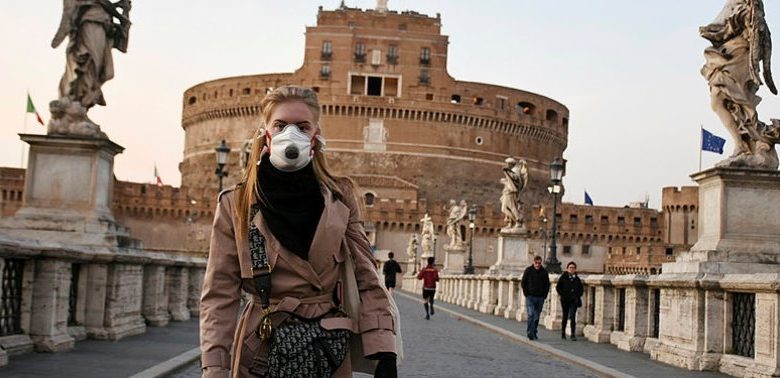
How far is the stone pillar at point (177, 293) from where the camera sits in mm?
12987

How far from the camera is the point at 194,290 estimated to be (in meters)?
15.1

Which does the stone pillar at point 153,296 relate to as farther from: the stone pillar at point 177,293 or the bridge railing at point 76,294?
the stone pillar at point 177,293

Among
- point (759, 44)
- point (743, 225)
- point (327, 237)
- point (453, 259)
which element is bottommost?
point (327, 237)

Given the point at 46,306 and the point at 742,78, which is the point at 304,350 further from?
the point at 742,78

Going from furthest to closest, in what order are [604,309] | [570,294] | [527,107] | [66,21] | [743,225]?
[527,107]
[570,294]
[604,309]
[66,21]
[743,225]

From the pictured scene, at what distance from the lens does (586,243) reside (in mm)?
74875

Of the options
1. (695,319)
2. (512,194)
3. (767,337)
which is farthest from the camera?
(512,194)

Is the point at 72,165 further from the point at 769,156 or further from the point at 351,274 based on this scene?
the point at 351,274

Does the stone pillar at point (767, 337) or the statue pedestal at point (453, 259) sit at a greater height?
the statue pedestal at point (453, 259)

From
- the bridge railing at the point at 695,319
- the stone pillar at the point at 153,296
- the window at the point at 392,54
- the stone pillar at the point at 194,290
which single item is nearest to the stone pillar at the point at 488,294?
the stone pillar at the point at 194,290

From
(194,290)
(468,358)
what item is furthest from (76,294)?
(194,290)

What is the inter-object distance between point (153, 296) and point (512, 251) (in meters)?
11.9

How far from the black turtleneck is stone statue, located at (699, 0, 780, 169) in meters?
7.02

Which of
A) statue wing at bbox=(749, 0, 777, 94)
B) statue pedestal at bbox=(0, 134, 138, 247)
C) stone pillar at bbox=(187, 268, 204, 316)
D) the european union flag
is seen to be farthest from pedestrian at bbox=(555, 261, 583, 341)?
the european union flag
